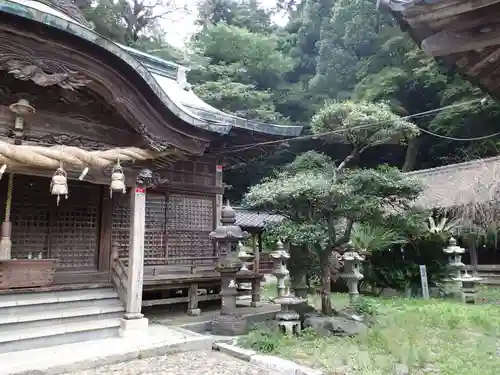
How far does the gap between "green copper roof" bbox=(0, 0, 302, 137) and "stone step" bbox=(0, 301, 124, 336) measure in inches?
149

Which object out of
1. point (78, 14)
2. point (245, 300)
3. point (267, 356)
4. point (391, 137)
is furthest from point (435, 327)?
point (78, 14)

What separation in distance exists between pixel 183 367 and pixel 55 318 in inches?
98.2

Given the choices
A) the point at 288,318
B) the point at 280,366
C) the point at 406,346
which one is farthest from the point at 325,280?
the point at 280,366

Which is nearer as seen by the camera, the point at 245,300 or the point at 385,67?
the point at 245,300

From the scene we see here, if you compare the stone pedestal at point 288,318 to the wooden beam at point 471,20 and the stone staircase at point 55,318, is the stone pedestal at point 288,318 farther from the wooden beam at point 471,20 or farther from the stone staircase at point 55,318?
the wooden beam at point 471,20

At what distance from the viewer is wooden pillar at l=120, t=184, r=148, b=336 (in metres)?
7.04

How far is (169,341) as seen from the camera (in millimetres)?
6648

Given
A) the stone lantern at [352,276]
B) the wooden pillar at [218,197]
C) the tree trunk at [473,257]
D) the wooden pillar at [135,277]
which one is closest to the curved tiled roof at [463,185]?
the tree trunk at [473,257]

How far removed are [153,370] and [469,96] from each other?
22545 millimetres

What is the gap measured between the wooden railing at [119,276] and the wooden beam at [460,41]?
647cm

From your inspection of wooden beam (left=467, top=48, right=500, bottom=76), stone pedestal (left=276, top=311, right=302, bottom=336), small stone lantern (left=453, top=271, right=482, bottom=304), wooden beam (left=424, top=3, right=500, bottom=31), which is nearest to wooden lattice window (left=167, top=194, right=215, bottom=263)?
stone pedestal (left=276, top=311, right=302, bottom=336)

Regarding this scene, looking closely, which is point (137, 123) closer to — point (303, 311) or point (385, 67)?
point (303, 311)

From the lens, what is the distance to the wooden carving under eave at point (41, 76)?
20.1 ft

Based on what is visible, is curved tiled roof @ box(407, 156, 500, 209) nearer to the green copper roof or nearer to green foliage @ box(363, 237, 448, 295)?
green foliage @ box(363, 237, 448, 295)
